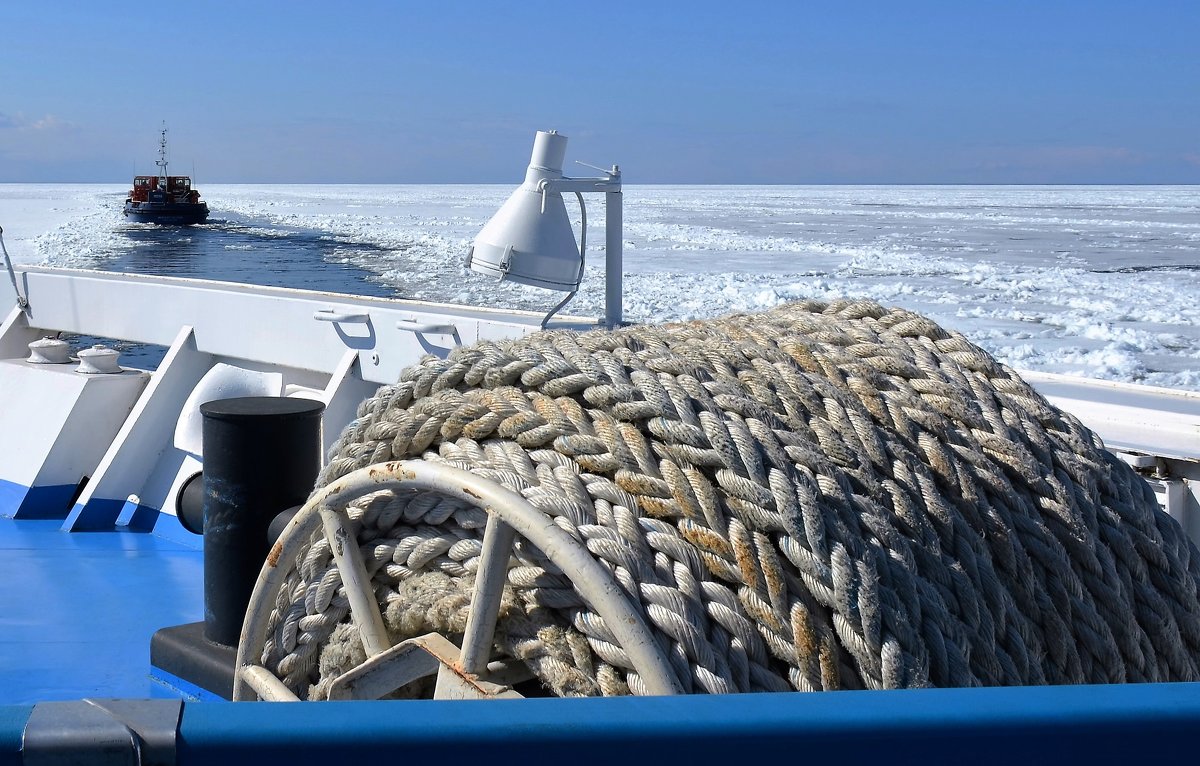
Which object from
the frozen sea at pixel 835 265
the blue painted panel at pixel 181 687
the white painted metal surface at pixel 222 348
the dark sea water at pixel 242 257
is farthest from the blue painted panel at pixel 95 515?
the frozen sea at pixel 835 265

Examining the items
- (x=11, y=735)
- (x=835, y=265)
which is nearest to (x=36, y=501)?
(x=11, y=735)

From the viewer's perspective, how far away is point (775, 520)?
3.78 ft

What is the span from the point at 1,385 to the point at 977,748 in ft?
14.5

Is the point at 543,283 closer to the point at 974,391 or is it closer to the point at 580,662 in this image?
the point at 974,391

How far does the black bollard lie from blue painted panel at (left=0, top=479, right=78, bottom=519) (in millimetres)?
2043

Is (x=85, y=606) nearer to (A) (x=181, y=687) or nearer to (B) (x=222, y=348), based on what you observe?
(A) (x=181, y=687)

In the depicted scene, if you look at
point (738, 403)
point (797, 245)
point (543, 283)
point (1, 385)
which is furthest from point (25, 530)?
point (797, 245)

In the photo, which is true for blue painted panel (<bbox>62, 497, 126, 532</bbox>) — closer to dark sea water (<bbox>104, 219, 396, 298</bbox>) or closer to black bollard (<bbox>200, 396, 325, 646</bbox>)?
black bollard (<bbox>200, 396, 325, 646</bbox>)

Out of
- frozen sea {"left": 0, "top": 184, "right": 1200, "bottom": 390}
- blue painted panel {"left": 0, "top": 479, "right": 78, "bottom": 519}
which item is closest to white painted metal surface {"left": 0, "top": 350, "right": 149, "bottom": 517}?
blue painted panel {"left": 0, "top": 479, "right": 78, "bottom": 519}

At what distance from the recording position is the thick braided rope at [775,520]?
113cm

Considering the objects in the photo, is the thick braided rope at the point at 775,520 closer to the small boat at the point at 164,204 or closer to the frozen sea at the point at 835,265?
the frozen sea at the point at 835,265

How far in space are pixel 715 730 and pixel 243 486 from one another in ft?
5.90

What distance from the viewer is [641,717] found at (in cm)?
72

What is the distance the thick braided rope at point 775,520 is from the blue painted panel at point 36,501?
3.06m
